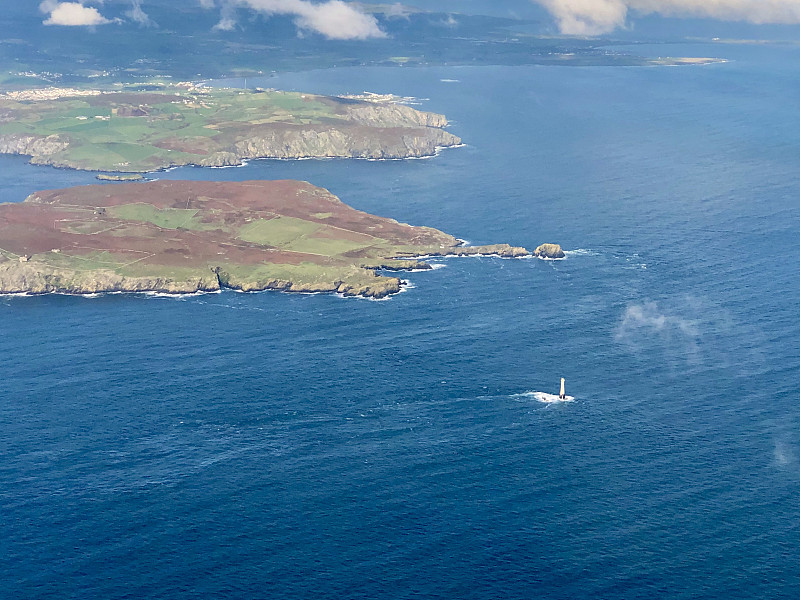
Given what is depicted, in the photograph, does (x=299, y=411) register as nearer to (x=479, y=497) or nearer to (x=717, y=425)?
(x=479, y=497)

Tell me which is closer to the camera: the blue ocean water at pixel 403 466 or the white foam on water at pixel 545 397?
the blue ocean water at pixel 403 466

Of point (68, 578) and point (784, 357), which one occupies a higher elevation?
point (784, 357)

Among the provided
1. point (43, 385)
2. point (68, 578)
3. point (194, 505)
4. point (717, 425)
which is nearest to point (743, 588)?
point (717, 425)

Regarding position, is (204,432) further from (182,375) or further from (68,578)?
(68,578)

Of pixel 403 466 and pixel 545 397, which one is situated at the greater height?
pixel 545 397

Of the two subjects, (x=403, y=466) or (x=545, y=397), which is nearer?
(x=403, y=466)

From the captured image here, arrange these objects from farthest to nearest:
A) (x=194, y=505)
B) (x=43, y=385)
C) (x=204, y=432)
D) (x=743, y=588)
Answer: (x=43, y=385)
(x=204, y=432)
(x=194, y=505)
(x=743, y=588)

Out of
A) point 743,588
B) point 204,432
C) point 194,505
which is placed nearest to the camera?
point 743,588

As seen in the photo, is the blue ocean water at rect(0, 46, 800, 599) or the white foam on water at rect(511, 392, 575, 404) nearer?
the blue ocean water at rect(0, 46, 800, 599)

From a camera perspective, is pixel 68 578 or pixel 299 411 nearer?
pixel 68 578
